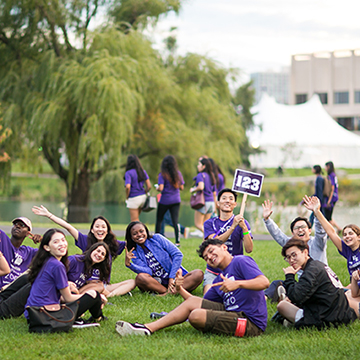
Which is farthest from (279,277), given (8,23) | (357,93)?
(357,93)

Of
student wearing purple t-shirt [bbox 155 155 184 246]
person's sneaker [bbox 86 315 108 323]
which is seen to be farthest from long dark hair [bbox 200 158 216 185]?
person's sneaker [bbox 86 315 108 323]

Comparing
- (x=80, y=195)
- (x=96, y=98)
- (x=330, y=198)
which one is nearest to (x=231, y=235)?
(x=330, y=198)

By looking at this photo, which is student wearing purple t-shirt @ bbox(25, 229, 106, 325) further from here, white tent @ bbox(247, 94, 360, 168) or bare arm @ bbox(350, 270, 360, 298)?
white tent @ bbox(247, 94, 360, 168)

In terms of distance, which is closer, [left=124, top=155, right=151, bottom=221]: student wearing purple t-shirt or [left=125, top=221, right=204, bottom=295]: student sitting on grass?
[left=125, top=221, right=204, bottom=295]: student sitting on grass

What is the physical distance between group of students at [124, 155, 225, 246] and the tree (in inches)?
248

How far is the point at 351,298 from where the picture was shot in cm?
533

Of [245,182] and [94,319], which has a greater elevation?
[245,182]

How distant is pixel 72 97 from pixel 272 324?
13.4 meters

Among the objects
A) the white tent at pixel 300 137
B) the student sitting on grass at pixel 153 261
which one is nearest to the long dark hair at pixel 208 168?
the student sitting on grass at pixel 153 261

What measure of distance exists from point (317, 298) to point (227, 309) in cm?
83

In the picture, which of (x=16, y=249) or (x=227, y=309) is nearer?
(x=227, y=309)

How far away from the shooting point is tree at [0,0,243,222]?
16609mm

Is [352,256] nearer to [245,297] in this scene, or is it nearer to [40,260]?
[245,297]

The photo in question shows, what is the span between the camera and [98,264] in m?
5.77
